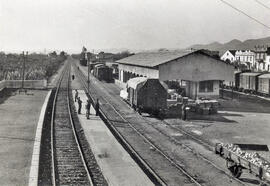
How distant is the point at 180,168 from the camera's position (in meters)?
14.8

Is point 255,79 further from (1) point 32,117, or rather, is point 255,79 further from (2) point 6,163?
(2) point 6,163

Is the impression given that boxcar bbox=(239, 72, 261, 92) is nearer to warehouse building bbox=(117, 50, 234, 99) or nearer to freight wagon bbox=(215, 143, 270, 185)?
warehouse building bbox=(117, 50, 234, 99)

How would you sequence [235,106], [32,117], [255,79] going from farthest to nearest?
[255,79]
[235,106]
[32,117]

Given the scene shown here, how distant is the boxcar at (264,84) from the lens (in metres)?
41.2

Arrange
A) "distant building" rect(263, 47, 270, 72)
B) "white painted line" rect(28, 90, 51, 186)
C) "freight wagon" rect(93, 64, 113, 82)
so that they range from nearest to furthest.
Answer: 1. "white painted line" rect(28, 90, 51, 186)
2. "freight wagon" rect(93, 64, 113, 82)
3. "distant building" rect(263, 47, 270, 72)

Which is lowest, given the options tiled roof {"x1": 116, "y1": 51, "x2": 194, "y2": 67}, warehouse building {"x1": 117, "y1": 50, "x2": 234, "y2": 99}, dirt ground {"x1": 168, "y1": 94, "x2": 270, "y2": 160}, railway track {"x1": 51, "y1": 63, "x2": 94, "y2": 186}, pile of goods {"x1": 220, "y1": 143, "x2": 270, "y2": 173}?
railway track {"x1": 51, "y1": 63, "x2": 94, "y2": 186}

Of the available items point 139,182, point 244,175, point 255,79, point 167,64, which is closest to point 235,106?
point 167,64

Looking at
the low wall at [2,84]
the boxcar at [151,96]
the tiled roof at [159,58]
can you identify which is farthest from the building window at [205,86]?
the low wall at [2,84]

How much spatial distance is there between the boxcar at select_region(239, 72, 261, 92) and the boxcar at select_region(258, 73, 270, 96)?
2.89ft

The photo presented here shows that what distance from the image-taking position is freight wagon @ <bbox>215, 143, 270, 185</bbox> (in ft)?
37.4

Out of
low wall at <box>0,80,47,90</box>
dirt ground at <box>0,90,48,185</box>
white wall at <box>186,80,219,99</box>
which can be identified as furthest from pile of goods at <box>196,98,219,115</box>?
low wall at <box>0,80,47,90</box>

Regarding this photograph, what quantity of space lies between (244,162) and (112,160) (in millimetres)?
5609

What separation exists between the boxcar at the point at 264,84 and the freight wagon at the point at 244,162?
94.5ft

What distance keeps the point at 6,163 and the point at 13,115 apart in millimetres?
12652
